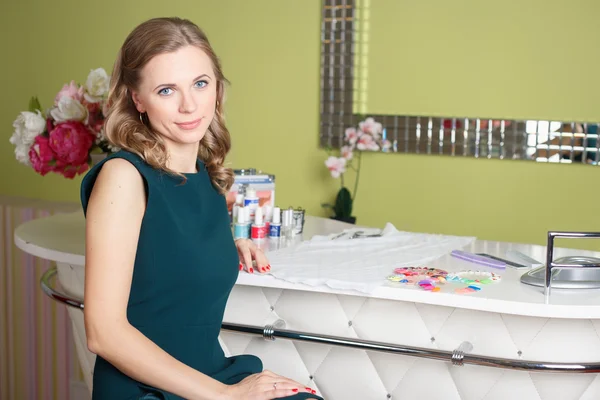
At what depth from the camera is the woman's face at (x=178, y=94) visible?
5.77ft

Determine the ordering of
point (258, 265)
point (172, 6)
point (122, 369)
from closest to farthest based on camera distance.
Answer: point (122, 369) < point (258, 265) < point (172, 6)

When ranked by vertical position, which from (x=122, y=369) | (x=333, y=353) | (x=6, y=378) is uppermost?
(x=122, y=369)

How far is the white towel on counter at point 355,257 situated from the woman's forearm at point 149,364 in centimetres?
58

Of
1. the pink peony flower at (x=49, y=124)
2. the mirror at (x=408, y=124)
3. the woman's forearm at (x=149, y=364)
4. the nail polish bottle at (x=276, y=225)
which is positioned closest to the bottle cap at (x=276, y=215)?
the nail polish bottle at (x=276, y=225)

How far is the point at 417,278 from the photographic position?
2.21 meters

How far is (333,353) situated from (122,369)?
2.59ft

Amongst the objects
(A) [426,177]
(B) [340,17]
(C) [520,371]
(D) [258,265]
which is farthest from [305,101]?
(C) [520,371]

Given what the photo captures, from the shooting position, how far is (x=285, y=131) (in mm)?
4770

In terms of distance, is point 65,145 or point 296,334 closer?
point 296,334

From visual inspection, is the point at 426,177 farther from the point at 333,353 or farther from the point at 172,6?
the point at 333,353

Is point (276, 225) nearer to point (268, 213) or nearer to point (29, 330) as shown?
point (268, 213)

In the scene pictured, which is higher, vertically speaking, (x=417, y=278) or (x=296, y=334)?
(x=417, y=278)

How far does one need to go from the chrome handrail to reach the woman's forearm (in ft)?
1.87

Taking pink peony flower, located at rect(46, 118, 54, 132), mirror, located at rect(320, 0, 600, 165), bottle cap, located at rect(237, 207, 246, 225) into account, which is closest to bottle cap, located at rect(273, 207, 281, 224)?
bottle cap, located at rect(237, 207, 246, 225)
